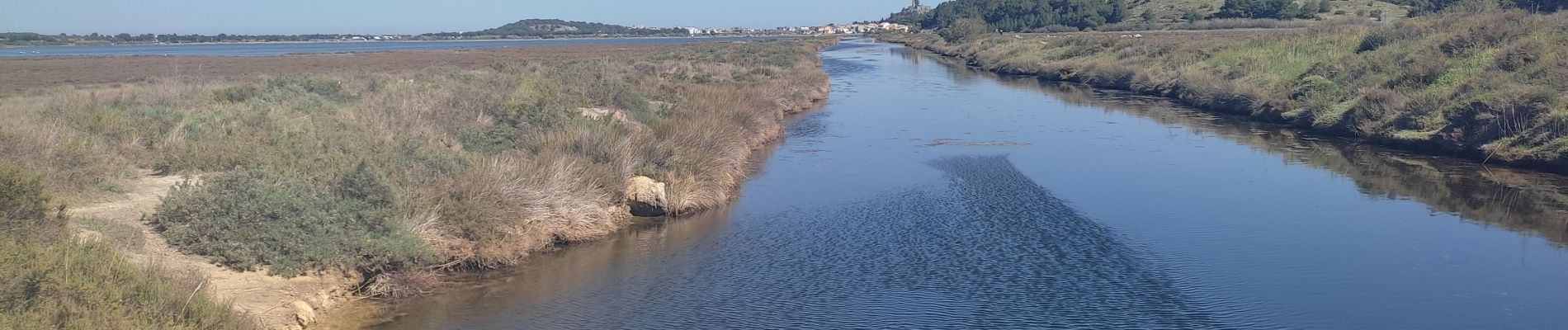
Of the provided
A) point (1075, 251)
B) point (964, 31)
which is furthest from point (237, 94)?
point (964, 31)

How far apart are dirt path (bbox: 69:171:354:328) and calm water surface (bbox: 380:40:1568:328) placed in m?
0.78

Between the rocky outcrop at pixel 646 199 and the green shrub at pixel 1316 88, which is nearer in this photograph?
the rocky outcrop at pixel 646 199

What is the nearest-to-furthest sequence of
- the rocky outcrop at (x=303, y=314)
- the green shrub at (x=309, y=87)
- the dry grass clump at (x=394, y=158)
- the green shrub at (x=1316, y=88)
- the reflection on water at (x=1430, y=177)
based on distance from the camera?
the rocky outcrop at (x=303, y=314)
the dry grass clump at (x=394, y=158)
the reflection on water at (x=1430, y=177)
the green shrub at (x=309, y=87)
the green shrub at (x=1316, y=88)

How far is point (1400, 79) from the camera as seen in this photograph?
2697 cm

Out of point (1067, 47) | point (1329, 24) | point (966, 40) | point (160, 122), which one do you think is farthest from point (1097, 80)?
point (966, 40)

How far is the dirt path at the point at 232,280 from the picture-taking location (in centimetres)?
948

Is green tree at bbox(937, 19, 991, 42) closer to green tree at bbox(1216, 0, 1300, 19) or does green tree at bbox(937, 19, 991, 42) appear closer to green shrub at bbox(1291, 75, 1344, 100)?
green tree at bbox(1216, 0, 1300, 19)

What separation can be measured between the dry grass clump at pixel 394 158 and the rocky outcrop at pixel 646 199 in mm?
207

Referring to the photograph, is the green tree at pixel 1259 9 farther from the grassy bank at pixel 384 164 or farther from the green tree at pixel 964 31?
the grassy bank at pixel 384 164

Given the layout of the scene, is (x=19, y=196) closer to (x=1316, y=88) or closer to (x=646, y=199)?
(x=646, y=199)

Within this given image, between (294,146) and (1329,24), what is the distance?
137 ft

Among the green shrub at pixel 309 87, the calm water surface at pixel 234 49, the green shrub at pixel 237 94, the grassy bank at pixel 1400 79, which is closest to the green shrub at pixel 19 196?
the green shrub at pixel 237 94

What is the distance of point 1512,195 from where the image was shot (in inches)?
669

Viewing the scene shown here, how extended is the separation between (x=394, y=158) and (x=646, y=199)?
11.0 ft
